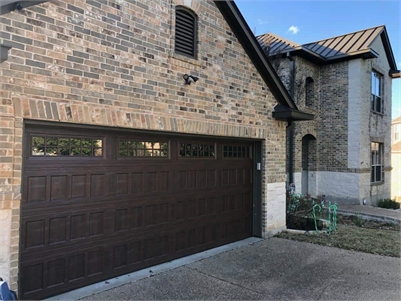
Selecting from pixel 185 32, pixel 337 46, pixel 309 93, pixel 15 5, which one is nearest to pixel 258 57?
pixel 185 32

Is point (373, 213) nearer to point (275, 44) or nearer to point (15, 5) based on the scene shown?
point (275, 44)

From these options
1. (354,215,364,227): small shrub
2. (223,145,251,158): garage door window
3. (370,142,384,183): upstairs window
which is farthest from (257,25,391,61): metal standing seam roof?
(223,145,251,158): garage door window

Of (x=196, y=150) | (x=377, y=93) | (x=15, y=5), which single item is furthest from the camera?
(x=377, y=93)

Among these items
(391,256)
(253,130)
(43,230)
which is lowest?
(391,256)

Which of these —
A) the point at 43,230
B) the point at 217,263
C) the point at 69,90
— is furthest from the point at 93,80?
the point at 217,263

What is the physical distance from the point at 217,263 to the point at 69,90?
3.96m

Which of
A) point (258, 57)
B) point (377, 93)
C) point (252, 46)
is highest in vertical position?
point (377, 93)

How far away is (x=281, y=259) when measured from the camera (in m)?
6.18

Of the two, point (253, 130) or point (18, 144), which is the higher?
point (253, 130)

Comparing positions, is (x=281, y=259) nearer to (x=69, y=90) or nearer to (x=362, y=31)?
(x=69, y=90)

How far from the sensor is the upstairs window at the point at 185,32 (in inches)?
234

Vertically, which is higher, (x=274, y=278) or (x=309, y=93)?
(x=309, y=93)

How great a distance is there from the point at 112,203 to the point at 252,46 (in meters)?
4.73

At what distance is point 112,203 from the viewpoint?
16.3ft
